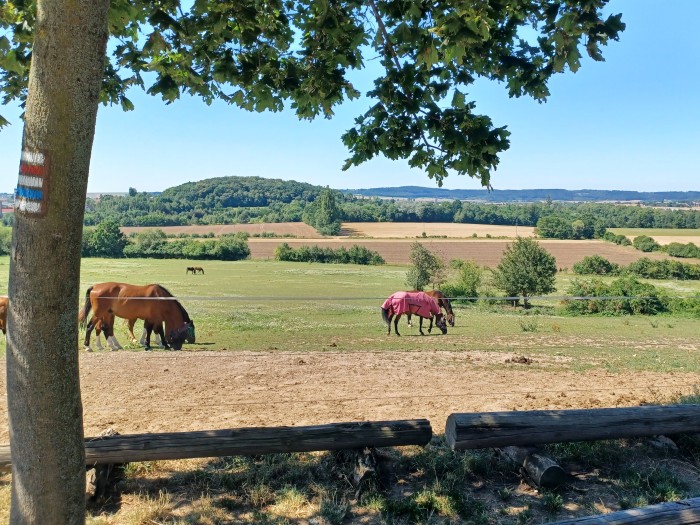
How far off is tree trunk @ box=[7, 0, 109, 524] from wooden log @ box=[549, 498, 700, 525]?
2.54m

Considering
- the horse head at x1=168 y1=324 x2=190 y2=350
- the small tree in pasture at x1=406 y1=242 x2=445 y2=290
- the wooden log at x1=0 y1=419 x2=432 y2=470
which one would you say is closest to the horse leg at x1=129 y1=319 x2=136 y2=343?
the horse head at x1=168 y1=324 x2=190 y2=350

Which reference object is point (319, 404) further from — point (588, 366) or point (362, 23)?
point (588, 366)

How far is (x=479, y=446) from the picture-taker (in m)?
4.01

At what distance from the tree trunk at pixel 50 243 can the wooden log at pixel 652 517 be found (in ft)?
8.33

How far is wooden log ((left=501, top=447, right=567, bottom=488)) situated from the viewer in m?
3.94

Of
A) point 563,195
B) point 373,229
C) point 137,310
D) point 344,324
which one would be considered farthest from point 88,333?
point 563,195

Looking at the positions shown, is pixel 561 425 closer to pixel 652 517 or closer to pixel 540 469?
pixel 540 469

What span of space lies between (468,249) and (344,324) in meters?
12.9

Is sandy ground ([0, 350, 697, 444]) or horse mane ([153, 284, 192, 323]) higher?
horse mane ([153, 284, 192, 323])

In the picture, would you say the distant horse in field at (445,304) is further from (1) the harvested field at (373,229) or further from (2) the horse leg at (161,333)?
(1) the harvested field at (373,229)

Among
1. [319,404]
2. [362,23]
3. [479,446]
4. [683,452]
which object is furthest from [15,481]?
[683,452]

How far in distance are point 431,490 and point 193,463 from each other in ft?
6.98

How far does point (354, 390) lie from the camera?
267 inches

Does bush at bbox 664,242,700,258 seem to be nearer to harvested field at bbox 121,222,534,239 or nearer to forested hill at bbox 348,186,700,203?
harvested field at bbox 121,222,534,239
